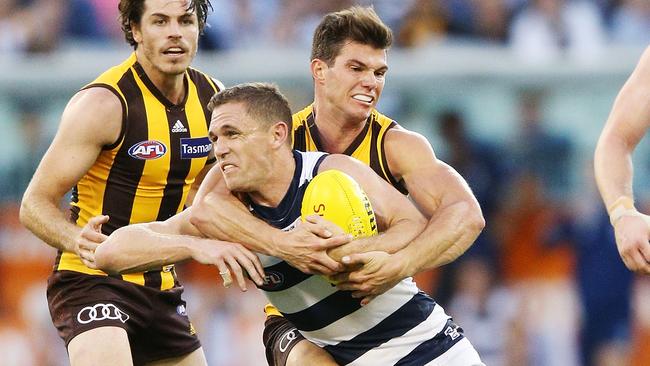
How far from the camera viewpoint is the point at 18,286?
10562 mm

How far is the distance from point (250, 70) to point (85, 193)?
3.63m

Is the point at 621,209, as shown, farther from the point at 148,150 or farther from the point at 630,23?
the point at 630,23

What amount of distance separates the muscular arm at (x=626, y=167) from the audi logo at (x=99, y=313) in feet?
8.84

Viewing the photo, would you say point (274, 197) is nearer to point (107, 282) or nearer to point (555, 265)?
point (107, 282)

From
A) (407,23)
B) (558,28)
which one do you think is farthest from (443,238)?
(558,28)

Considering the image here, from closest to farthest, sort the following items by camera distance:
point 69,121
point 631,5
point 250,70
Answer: point 69,121 < point 250,70 < point 631,5

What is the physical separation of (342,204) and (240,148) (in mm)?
589

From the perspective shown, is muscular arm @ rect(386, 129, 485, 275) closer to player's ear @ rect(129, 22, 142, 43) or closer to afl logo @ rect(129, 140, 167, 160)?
afl logo @ rect(129, 140, 167, 160)

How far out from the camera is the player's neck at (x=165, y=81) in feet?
23.3

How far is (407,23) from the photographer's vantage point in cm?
1138

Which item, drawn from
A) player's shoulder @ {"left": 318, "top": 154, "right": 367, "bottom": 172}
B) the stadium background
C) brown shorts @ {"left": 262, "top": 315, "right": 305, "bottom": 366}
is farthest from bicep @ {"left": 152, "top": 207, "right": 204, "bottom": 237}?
the stadium background

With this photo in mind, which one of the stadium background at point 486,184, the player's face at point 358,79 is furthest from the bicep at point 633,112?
the stadium background at point 486,184

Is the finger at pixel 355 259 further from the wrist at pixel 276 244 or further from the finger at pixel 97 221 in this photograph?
the finger at pixel 97 221

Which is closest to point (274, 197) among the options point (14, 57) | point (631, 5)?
point (14, 57)
